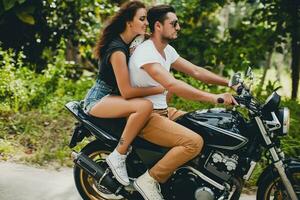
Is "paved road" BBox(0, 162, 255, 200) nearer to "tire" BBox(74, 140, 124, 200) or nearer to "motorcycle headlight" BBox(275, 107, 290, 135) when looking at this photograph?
"tire" BBox(74, 140, 124, 200)

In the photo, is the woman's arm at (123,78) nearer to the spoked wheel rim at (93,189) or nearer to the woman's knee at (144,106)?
the woman's knee at (144,106)

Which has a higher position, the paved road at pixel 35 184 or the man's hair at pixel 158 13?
the man's hair at pixel 158 13

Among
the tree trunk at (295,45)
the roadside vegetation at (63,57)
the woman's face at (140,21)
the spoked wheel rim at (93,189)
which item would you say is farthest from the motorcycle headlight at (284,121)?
the tree trunk at (295,45)

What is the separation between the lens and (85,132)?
4352 mm

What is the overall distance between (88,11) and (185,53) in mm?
2034

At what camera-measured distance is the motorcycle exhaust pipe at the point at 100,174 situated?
165 inches

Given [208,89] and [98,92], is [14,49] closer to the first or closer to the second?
[208,89]

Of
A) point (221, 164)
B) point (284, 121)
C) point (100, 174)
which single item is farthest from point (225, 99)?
point (100, 174)

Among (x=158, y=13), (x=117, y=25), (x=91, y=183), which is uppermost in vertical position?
(x=158, y=13)

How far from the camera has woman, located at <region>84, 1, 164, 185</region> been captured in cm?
393

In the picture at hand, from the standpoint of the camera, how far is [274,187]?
13.2 ft

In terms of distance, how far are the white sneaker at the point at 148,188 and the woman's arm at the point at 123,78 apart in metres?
0.66

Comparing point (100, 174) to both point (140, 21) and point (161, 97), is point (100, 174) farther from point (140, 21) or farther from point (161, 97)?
point (140, 21)

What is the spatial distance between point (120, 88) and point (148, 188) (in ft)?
2.75
